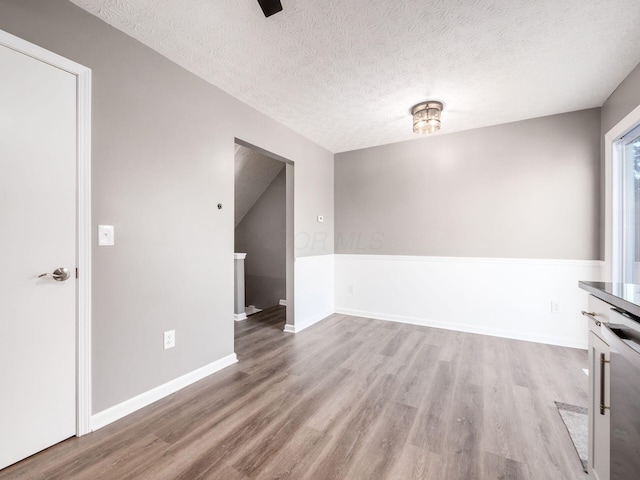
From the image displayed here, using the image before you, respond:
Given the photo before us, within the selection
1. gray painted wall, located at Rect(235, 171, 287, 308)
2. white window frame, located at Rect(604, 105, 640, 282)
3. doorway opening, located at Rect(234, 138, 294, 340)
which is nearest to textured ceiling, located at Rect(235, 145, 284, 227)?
doorway opening, located at Rect(234, 138, 294, 340)

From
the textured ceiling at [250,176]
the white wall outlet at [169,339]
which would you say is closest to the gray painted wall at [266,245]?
the textured ceiling at [250,176]

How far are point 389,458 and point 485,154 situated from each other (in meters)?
3.34

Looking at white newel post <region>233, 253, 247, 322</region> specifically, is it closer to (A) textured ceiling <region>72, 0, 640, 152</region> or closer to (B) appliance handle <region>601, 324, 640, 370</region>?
(A) textured ceiling <region>72, 0, 640, 152</region>

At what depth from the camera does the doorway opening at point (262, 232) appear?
171 inches

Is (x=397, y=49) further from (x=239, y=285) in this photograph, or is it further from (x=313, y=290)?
(x=239, y=285)

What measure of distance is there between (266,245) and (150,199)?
336 centimetres

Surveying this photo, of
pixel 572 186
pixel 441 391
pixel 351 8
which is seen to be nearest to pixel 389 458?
pixel 441 391

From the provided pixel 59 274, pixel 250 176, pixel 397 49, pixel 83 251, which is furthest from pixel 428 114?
pixel 59 274

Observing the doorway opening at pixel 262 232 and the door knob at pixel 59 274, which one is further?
the doorway opening at pixel 262 232

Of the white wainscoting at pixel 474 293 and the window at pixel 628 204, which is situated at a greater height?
the window at pixel 628 204

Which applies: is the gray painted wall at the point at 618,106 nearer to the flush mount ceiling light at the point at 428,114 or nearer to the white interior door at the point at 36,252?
the flush mount ceiling light at the point at 428,114

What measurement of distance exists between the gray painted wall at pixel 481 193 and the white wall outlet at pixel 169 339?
273cm

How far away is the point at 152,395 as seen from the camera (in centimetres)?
192

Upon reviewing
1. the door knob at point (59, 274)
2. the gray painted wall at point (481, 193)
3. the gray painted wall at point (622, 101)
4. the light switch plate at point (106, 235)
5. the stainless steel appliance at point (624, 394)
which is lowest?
the stainless steel appliance at point (624, 394)
